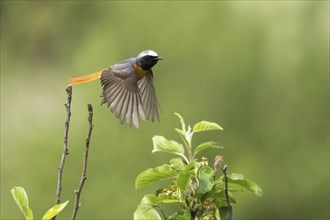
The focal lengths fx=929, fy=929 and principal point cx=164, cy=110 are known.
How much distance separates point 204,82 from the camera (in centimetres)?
2378

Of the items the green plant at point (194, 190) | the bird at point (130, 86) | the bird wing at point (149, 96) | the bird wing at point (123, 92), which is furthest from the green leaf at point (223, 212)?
the bird wing at point (149, 96)

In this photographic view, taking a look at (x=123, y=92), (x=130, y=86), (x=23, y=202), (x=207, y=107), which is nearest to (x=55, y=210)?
(x=23, y=202)

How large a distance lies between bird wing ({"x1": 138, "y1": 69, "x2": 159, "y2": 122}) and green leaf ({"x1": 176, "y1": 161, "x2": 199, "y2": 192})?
2.24m

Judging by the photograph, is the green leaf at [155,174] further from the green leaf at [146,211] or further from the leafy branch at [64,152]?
the leafy branch at [64,152]

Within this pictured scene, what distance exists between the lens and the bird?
15.1 ft

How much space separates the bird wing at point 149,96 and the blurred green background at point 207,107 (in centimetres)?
1508

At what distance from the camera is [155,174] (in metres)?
2.67

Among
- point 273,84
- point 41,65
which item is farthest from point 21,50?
point 273,84

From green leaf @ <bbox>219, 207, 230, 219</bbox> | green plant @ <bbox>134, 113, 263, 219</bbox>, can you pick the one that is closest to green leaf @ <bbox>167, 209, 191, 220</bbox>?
green plant @ <bbox>134, 113, 263, 219</bbox>

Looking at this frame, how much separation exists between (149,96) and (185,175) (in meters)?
2.61

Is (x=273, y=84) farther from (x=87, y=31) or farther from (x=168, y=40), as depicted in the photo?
(x=87, y=31)

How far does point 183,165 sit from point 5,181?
20867mm

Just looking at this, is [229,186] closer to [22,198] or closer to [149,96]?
[22,198]

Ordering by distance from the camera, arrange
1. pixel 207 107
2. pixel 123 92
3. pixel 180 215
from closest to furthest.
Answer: pixel 180 215 < pixel 123 92 < pixel 207 107
